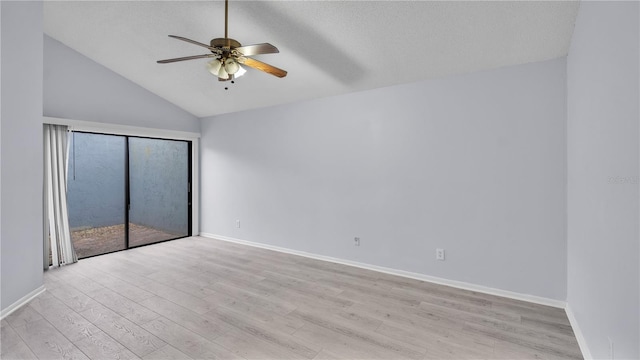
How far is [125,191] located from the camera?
4809 mm

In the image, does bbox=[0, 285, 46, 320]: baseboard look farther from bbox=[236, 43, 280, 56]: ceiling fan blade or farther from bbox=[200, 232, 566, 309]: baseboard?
bbox=[236, 43, 280, 56]: ceiling fan blade

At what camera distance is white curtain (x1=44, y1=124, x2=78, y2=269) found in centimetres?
387

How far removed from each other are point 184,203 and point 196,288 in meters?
2.93

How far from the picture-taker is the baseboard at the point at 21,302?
2.55 metres

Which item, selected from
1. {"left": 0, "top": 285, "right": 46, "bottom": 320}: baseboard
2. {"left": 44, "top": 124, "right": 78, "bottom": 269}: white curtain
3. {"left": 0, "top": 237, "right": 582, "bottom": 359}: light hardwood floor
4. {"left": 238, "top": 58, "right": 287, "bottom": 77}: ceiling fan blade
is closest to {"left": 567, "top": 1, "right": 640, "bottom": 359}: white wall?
{"left": 0, "top": 237, "right": 582, "bottom": 359}: light hardwood floor

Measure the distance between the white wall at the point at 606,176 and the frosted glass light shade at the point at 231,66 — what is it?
2388 mm

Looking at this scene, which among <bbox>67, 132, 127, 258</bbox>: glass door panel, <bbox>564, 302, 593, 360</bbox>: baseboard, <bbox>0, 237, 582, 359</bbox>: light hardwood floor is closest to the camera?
<bbox>564, 302, 593, 360</bbox>: baseboard

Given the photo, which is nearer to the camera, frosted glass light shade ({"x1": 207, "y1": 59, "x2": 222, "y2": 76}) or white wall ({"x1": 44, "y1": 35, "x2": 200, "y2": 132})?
frosted glass light shade ({"x1": 207, "y1": 59, "x2": 222, "y2": 76})

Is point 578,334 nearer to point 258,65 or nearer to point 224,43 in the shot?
point 258,65

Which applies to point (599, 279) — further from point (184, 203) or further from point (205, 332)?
point (184, 203)

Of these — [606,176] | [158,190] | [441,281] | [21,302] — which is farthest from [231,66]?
[158,190]

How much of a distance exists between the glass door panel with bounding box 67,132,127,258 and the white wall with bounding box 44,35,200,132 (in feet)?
1.25

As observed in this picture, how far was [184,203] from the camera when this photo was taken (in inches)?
226

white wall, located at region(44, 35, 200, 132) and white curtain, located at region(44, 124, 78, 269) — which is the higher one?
white wall, located at region(44, 35, 200, 132)
